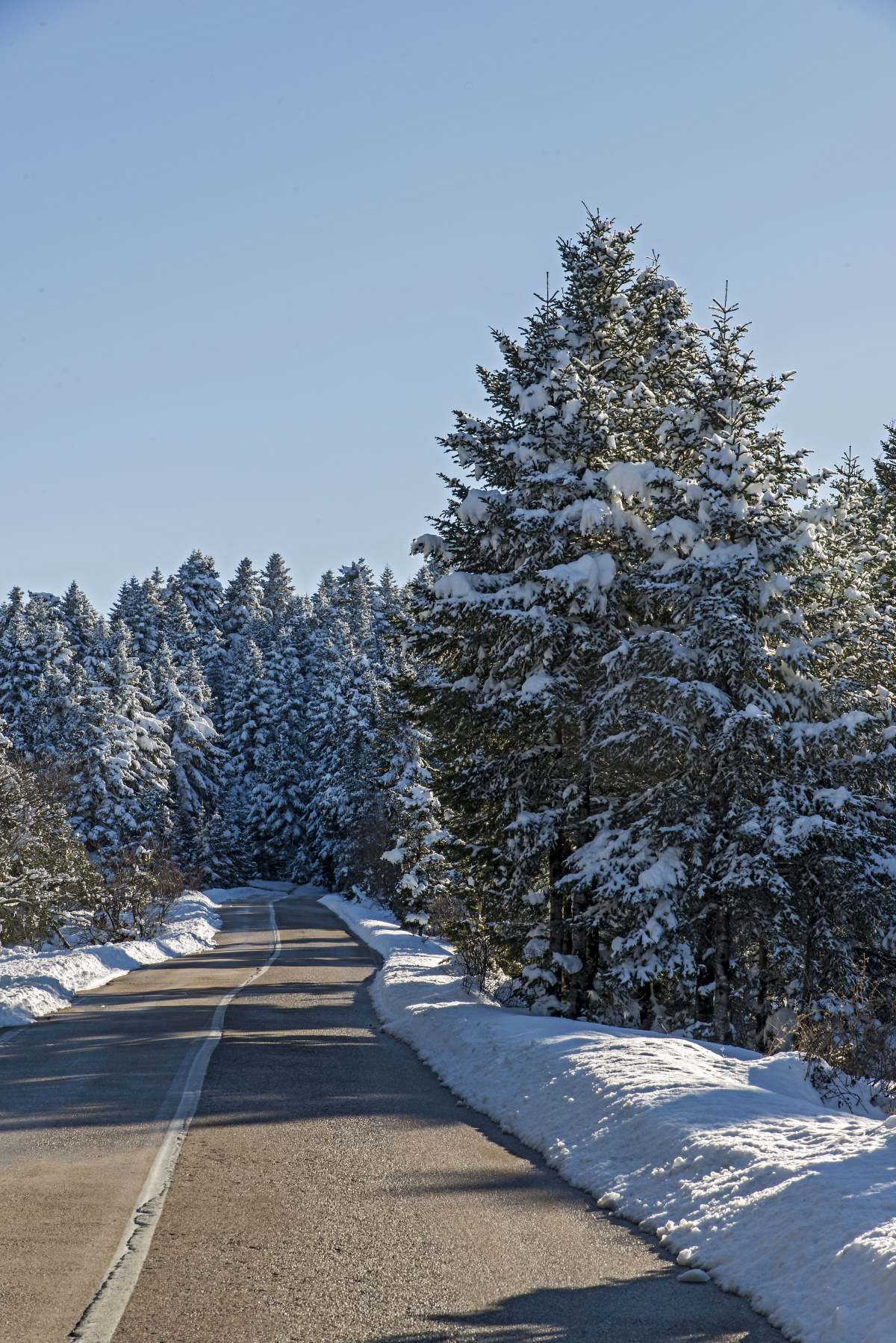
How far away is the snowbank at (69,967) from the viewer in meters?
19.0

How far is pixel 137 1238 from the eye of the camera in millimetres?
6676

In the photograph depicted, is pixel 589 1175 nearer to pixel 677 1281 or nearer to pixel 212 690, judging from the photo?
pixel 677 1281

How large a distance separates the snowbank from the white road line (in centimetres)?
730

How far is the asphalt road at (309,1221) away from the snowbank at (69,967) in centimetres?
503

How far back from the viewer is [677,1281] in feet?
20.1

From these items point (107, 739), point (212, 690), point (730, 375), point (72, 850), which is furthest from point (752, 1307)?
point (212, 690)

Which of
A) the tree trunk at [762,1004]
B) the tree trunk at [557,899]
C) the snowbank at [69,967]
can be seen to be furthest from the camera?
the tree trunk at [762,1004]

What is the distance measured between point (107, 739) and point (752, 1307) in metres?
59.8

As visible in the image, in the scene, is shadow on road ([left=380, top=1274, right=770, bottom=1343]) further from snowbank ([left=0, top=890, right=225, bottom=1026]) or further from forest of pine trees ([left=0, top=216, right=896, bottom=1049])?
snowbank ([left=0, top=890, right=225, bottom=1026])

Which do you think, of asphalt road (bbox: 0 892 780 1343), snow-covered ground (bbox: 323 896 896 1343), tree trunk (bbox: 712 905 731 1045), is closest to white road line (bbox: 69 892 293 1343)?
asphalt road (bbox: 0 892 780 1343)

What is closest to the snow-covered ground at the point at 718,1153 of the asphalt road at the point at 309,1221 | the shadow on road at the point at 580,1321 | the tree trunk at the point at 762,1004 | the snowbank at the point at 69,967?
the asphalt road at the point at 309,1221

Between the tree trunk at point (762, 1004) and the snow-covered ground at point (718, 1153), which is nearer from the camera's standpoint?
the snow-covered ground at point (718, 1153)

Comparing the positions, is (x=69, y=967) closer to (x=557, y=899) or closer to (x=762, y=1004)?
(x=557, y=899)

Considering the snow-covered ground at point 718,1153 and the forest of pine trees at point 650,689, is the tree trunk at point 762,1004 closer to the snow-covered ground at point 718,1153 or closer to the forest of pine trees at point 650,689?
the forest of pine trees at point 650,689
